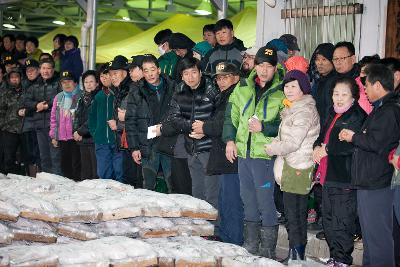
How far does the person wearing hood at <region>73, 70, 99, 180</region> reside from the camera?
11.5m

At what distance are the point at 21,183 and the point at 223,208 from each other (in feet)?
6.87

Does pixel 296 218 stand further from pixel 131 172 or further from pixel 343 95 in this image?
pixel 131 172

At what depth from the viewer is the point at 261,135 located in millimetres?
7797

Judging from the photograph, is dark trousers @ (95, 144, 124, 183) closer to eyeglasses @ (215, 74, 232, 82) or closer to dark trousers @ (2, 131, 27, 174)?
eyeglasses @ (215, 74, 232, 82)

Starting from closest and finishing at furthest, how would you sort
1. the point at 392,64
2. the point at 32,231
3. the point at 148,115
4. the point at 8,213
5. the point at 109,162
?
the point at 8,213 < the point at 32,231 < the point at 392,64 < the point at 148,115 < the point at 109,162

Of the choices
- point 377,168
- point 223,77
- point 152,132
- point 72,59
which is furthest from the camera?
point 72,59

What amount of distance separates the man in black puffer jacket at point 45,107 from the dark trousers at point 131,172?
2580 mm

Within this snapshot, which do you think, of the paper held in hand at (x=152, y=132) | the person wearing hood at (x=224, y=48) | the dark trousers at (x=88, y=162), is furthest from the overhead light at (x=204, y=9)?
the paper held in hand at (x=152, y=132)

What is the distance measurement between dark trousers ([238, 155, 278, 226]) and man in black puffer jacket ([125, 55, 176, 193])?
1610mm

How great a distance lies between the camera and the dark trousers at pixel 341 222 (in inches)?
285

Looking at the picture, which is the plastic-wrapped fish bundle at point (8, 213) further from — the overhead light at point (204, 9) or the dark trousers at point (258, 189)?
the overhead light at point (204, 9)

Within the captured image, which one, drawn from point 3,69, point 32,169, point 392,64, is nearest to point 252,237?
point 392,64

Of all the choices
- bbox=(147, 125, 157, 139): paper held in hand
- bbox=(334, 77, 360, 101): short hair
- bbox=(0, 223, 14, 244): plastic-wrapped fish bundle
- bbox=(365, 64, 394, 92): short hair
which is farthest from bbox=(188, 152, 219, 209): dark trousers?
bbox=(0, 223, 14, 244): plastic-wrapped fish bundle

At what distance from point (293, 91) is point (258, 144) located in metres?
0.64
